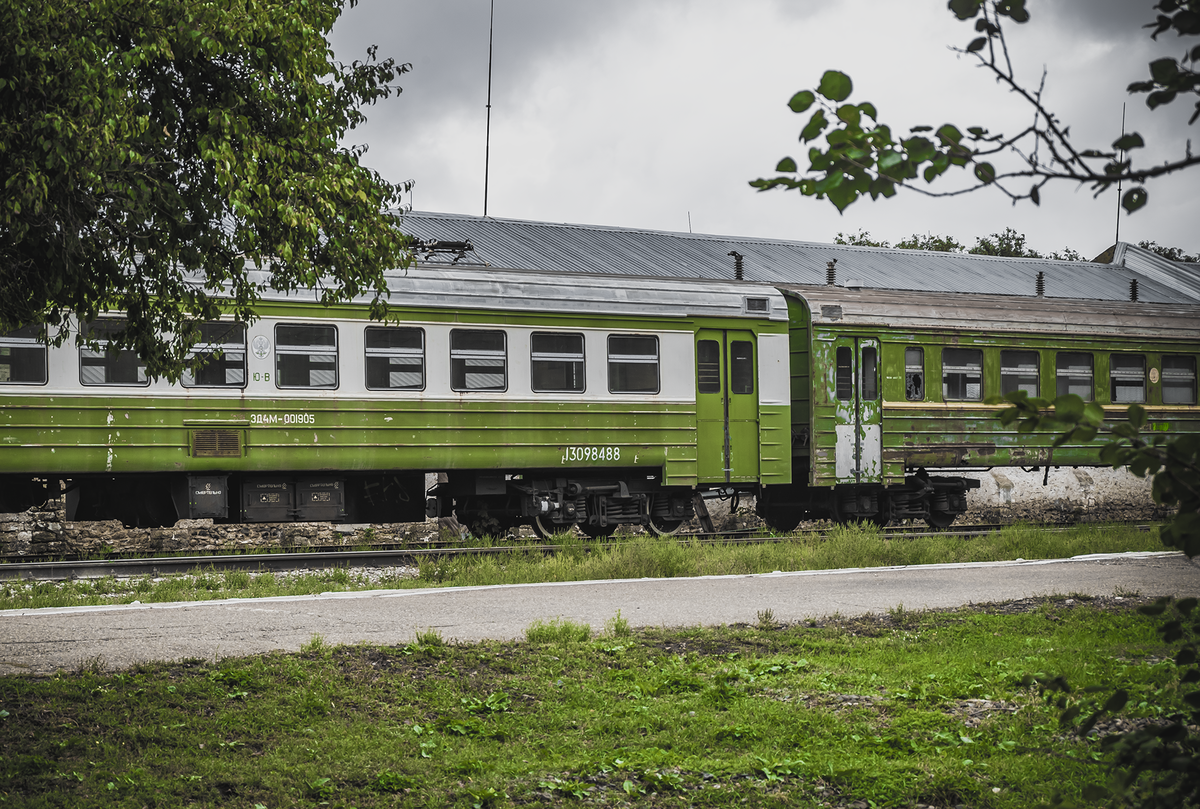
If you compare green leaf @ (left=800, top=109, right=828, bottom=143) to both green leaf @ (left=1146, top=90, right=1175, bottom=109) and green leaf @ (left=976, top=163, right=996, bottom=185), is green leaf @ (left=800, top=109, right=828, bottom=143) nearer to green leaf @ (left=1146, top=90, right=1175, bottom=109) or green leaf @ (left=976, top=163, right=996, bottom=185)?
green leaf @ (left=976, top=163, right=996, bottom=185)

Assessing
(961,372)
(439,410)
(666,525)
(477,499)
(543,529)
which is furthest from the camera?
(961,372)

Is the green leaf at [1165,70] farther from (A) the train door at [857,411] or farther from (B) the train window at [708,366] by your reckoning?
(A) the train door at [857,411]

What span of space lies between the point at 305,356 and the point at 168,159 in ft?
21.6

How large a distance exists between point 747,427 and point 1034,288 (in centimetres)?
1837

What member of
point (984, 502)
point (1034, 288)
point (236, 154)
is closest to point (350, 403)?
point (236, 154)

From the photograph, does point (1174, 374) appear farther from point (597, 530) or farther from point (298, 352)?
point (298, 352)

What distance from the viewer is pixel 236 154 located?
23.1ft

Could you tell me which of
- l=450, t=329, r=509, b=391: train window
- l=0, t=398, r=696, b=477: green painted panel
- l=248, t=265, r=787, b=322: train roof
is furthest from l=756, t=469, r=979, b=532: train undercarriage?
l=450, t=329, r=509, b=391: train window

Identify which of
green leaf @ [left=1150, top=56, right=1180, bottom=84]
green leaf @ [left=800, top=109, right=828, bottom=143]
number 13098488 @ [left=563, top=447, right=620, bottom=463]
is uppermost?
green leaf @ [left=1150, top=56, right=1180, bottom=84]

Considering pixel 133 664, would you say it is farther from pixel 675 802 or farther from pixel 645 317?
pixel 645 317

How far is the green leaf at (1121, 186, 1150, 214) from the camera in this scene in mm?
2141

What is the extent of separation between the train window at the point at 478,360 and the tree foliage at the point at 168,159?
5397 millimetres

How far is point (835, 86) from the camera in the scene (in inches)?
84.9

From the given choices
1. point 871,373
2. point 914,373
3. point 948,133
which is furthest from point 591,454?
point 948,133
